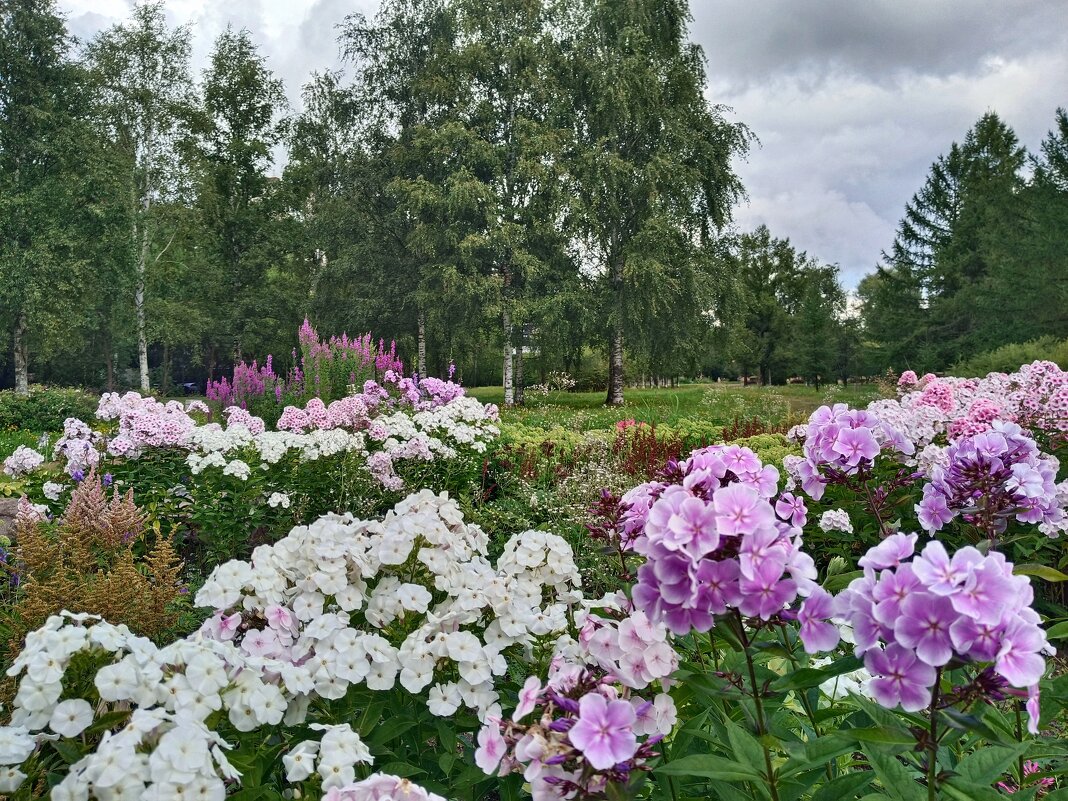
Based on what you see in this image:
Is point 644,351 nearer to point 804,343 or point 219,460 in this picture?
point 219,460

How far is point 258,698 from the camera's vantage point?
4.12 feet

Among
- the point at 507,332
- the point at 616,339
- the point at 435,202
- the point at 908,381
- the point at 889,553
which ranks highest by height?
the point at 435,202

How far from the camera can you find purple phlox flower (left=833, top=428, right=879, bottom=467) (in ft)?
5.36

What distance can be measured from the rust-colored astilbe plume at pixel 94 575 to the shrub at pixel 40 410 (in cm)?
1256

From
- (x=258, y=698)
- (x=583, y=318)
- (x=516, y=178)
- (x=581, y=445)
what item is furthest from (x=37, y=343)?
(x=258, y=698)

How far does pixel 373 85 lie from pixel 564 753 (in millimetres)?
22013

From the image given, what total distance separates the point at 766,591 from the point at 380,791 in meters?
0.66

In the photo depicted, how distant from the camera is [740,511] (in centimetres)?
100

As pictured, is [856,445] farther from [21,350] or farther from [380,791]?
[21,350]

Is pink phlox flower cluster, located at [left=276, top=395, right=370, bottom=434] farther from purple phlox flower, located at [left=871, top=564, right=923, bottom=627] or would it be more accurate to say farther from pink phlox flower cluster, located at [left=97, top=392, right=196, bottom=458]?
purple phlox flower, located at [left=871, top=564, right=923, bottom=627]

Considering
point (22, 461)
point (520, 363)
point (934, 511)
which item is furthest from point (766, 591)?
point (520, 363)

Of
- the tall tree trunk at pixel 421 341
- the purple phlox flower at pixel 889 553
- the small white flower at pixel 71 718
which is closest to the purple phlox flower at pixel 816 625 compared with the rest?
the purple phlox flower at pixel 889 553

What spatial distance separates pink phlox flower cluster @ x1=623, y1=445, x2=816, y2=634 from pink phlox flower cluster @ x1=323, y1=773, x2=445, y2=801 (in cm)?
43

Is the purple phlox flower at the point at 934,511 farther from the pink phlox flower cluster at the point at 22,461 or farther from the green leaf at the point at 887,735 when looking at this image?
the pink phlox flower cluster at the point at 22,461
